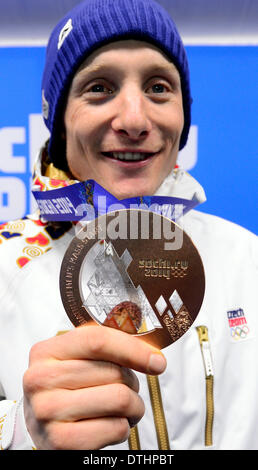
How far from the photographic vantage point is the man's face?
0.94 meters

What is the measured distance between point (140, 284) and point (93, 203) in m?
0.31

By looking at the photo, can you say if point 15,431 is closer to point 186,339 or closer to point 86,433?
point 86,433

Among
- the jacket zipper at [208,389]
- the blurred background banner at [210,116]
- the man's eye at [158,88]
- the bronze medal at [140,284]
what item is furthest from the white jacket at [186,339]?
the blurred background banner at [210,116]

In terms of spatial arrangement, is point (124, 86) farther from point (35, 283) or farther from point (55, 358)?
point (55, 358)

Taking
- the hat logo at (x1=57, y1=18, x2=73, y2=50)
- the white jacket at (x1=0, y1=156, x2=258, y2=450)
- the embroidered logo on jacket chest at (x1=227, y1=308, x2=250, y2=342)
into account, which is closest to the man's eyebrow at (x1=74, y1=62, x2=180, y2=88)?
the hat logo at (x1=57, y1=18, x2=73, y2=50)

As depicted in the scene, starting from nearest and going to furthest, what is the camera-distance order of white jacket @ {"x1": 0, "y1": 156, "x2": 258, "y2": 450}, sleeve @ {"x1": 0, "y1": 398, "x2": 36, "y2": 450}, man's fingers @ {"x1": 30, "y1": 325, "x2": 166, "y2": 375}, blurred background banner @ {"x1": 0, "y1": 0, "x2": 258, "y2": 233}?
man's fingers @ {"x1": 30, "y1": 325, "x2": 166, "y2": 375} → sleeve @ {"x1": 0, "y1": 398, "x2": 36, "y2": 450} → white jacket @ {"x1": 0, "y1": 156, "x2": 258, "y2": 450} → blurred background banner @ {"x1": 0, "y1": 0, "x2": 258, "y2": 233}

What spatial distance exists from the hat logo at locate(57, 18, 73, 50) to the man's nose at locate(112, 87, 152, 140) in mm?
282

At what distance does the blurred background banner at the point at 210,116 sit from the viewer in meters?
1.83

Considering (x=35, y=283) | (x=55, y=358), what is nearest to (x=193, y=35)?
(x=35, y=283)

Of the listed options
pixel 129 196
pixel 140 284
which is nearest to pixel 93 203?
pixel 129 196

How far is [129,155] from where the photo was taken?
0.99 m

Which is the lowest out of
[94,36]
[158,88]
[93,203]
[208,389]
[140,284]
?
[208,389]

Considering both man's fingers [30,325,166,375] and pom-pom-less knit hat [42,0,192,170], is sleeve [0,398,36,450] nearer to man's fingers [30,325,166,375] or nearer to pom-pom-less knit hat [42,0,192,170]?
man's fingers [30,325,166,375]

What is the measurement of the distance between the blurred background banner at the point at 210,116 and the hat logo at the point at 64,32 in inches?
31.1
